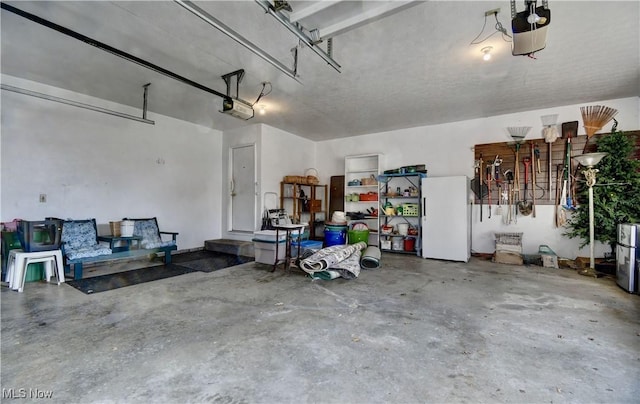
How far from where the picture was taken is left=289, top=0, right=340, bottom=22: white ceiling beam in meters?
2.32

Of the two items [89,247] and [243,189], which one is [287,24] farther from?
[243,189]

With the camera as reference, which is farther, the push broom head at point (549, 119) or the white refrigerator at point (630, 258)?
the push broom head at point (549, 119)

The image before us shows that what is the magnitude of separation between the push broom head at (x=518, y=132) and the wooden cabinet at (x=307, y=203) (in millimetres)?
4540


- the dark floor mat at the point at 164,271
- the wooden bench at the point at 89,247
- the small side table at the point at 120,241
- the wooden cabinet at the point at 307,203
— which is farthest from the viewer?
the wooden cabinet at the point at 307,203

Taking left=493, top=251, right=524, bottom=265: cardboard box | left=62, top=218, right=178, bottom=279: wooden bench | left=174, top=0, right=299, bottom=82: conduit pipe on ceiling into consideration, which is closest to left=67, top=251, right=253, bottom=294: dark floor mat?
Result: left=62, top=218, right=178, bottom=279: wooden bench

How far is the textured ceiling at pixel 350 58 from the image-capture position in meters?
2.72

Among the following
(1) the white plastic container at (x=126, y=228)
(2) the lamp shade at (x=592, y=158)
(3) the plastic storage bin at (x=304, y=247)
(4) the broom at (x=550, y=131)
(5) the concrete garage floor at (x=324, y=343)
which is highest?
(4) the broom at (x=550, y=131)

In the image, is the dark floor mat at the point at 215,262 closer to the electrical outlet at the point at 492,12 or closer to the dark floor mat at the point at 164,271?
the dark floor mat at the point at 164,271

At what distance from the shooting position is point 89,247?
4473mm

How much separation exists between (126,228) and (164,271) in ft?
3.44

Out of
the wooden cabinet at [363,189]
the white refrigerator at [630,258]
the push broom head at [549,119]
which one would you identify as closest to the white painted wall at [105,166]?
the wooden cabinet at [363,189]

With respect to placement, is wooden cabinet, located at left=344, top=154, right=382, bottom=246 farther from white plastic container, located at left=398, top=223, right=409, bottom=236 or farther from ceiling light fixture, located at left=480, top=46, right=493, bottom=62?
ceiling light fixture, located at left=480, top=46, right=493, bottom=62

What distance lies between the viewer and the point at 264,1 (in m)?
2.19

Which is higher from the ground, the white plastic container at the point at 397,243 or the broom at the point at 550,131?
the broom at the point at 550,131
